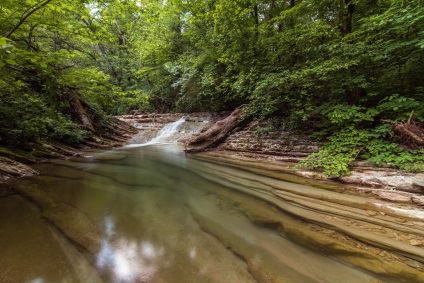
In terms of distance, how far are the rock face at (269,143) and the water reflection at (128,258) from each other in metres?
4.44

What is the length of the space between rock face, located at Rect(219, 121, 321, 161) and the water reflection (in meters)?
4.44

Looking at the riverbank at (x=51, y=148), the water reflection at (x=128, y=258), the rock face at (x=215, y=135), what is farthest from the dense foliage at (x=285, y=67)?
the water reflection at (x=128, y=258)

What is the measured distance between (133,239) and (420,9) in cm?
631

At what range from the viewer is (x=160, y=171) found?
5.24 meters

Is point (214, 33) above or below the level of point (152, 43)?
below

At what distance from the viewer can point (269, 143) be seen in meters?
6.53

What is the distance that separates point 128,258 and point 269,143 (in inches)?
215

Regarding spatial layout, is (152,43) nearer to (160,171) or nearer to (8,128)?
(8,128)

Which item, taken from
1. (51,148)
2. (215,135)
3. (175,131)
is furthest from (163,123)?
(51,148)

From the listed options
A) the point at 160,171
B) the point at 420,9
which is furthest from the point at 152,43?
the point at 420,9

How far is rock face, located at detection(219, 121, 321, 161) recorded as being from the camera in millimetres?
5565

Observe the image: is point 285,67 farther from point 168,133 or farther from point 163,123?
point 163,123

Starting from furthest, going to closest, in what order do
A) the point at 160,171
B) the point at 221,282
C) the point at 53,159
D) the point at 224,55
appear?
1. the point at 224,55
2. the point at 53,159
3. the point at 160,171
4. the point at 221,282

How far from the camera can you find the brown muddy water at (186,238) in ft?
5.73
